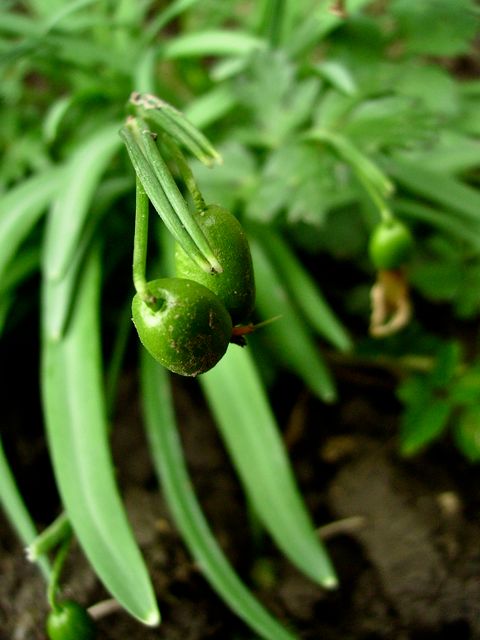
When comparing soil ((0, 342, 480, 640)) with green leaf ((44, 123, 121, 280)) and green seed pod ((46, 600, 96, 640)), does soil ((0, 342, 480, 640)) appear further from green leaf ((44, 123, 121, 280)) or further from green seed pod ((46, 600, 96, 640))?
green leaf ((44, 123, 121, 280))

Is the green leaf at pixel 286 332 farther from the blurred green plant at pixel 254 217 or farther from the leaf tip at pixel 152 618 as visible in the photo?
the leaf tip at pixel 152 618

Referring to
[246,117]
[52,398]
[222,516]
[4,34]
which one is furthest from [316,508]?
[4,34]

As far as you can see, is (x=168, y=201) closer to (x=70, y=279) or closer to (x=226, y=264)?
(x=226, y=264)

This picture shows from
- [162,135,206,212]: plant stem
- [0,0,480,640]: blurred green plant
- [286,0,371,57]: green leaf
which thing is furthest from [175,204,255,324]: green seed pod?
[286,0,371,57]: green leaf

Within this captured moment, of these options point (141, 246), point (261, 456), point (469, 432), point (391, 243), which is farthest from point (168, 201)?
point (469, 432)

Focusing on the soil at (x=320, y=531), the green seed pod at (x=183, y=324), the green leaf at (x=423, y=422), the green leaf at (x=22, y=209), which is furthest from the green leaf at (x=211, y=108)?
the green seed pod at (x=183, y=324)

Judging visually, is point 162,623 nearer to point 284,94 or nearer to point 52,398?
point 52,398
